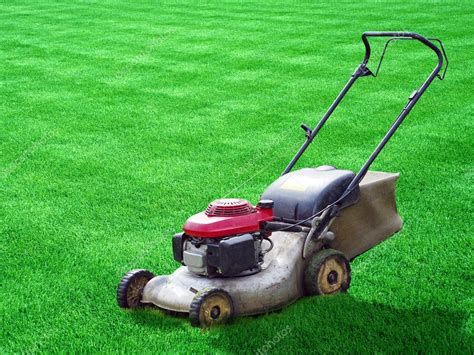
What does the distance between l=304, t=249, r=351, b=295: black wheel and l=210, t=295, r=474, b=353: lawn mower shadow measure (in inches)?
2.9

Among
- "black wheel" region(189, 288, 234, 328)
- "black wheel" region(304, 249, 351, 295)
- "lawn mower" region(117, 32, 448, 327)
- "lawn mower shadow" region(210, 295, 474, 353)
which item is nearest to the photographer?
"lawn mower shadow" region(210, 295, 474, 353)

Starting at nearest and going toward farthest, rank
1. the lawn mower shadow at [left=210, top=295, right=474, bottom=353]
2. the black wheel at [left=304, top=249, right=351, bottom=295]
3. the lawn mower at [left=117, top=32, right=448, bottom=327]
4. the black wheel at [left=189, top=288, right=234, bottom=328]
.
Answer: the lawn mower shadow at [left=210, top=295, right=474, bottom=353], the black wheel at [left=189, top=288, right=234, bottom=328], the lawn mower at [left=117, top=32, right=448, bottom=327], the black wheel at [left=304, top=249, right=351, bottom=295]

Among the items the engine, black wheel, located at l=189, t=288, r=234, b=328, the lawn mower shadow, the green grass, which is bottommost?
the green grass

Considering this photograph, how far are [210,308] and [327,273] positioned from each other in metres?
0.75

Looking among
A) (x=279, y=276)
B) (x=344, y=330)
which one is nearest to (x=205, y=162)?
(x=279, y=276)

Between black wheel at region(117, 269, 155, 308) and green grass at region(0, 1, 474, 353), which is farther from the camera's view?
black wheel at region(117, 269, 155, 308)

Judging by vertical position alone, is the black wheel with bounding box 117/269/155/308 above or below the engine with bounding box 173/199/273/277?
below

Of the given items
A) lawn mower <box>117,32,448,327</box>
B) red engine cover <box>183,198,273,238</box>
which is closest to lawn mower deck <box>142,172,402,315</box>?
lawn mower <box>117,32,448,327</box>

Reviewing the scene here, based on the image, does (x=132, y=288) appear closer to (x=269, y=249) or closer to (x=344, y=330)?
(x=269, y=249)

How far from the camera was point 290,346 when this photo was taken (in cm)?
394

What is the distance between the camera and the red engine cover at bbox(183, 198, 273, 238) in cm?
416

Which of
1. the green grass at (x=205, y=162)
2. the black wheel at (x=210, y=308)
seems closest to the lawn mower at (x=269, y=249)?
the black wheel at (x=210, y=308)

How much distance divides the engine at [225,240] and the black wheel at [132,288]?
248mm

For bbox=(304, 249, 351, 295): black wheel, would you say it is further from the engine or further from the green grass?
the engine
